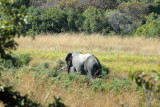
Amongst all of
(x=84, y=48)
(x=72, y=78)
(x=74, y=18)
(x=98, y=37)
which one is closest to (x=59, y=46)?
(x=84, y=48)

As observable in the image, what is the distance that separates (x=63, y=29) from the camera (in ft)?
56.6

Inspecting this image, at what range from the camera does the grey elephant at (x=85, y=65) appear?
7.10 metres

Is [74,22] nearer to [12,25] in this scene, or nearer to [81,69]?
[81,69]

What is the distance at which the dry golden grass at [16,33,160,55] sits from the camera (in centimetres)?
1323

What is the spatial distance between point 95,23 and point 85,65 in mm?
9790

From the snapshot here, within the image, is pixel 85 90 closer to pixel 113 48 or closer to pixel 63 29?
pixel 113 48

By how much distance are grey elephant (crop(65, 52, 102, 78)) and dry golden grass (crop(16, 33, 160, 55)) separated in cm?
519

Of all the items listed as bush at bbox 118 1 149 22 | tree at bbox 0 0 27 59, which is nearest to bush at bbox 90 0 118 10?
bush at bbox 118 1 149 22

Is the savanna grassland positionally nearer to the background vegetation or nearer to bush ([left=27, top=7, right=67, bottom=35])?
the background vegetation

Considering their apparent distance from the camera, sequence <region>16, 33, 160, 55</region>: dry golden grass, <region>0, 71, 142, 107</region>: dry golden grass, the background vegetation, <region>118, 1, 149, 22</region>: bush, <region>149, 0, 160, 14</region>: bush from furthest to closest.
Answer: <region>149, 0, 160, 14</region>: bush < <region>118, 1, 149, 22</region>: bush < <region>16, 33, 160, 55</region>: dry golden grass < <region>0, 71, 142, 107</region>: dry golden grass < the background vegetation

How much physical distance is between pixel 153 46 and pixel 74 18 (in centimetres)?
664

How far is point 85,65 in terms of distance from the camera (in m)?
7.26

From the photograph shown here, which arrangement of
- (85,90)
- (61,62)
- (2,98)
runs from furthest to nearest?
A: (61,62) < (85,90) < (2,98)

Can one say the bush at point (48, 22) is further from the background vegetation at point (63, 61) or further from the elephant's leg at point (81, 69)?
the elephant's leg at point (81, 69)
